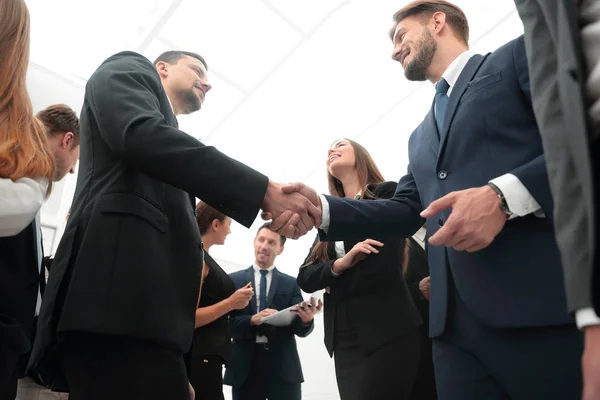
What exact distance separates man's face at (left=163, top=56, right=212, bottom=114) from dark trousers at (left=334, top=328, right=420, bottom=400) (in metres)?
1.17

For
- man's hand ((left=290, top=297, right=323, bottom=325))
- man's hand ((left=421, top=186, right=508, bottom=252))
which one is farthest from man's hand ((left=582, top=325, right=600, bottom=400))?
man's hand ((left=290, top=297, right=323, bottom=325))

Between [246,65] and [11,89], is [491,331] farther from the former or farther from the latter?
[246,65]

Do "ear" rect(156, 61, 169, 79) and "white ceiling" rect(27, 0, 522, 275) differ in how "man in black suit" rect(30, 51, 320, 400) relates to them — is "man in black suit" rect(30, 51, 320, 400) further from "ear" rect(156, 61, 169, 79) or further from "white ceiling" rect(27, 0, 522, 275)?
"white ceiling" rect(27, 0, 522, 275)

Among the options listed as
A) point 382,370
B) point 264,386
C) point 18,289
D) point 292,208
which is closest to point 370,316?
point 382,370

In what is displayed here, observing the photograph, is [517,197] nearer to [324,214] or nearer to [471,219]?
[471,219]

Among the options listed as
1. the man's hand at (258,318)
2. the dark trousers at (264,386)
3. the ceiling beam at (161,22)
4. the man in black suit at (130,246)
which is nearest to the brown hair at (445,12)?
the man in black suit at (130,246)

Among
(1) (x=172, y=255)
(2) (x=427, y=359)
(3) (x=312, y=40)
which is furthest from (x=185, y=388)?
(3) (x=312, y=40)

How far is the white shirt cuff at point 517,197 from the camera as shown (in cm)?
101

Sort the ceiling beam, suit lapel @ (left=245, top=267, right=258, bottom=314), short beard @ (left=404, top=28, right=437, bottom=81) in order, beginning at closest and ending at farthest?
short beard @ (left=404, top=28, right=437, bottom=81), suit lapel @ (left=245, top=267, right=258, bottom=314), the ceiling beam

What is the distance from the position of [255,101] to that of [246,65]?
1.28 ft

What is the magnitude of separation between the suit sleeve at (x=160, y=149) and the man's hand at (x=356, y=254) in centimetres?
95

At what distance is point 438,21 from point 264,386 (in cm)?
211

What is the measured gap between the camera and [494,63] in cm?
127

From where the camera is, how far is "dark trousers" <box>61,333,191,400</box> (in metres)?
0.98
